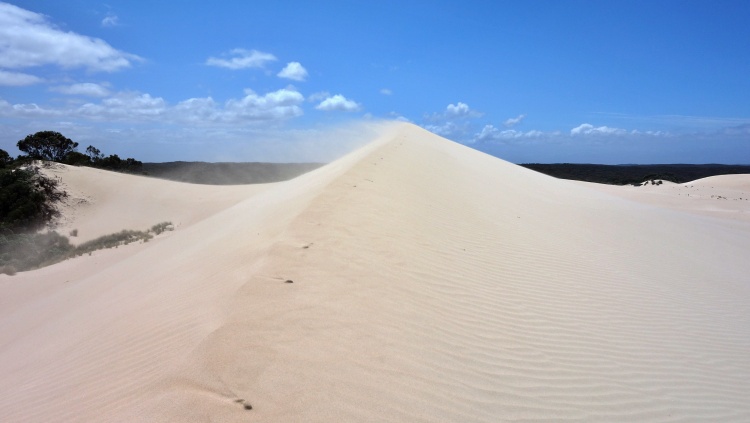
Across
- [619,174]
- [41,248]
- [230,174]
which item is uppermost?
[619,174]

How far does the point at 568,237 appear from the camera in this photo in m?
9.58

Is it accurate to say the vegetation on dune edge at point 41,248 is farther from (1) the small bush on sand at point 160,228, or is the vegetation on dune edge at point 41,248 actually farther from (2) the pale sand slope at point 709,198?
(2) the pale sand slope at point 709,198

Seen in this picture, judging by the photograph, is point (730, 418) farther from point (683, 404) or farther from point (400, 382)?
point (400, 382)

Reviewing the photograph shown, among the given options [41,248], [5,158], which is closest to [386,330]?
[41,248]

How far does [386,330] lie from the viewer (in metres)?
4.21

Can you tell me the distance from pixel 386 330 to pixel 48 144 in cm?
3864

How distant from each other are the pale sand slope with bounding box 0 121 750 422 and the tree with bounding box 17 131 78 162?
29.8m

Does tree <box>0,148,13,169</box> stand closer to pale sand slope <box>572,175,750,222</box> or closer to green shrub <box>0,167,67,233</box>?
green shrub <box>0,167,67,233</box>

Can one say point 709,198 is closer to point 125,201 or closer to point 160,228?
point 160,228

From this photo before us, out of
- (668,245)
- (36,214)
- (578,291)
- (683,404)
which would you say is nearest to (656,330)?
(578,291)

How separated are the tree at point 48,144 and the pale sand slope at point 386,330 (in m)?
29.8

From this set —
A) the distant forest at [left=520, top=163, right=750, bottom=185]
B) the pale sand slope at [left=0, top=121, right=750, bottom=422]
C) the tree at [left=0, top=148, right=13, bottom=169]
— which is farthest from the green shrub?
the distant forest at [left=520, top=163, right=750, bottom=185]

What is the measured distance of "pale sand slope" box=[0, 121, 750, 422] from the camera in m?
3.35

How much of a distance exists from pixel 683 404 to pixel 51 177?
2691 centimetres
